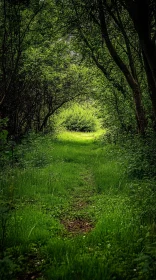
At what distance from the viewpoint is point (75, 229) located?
20.3ft

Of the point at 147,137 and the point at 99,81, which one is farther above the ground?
the point at 99,81

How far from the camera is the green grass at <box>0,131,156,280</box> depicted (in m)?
4.16

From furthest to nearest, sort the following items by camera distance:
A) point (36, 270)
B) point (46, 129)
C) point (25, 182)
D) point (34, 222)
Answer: point (46, 129)
point (25, 182)
point (34, 222)
point (36, 270)

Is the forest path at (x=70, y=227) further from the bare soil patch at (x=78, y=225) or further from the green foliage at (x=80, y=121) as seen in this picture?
the green foliage at (x=80, y=121)

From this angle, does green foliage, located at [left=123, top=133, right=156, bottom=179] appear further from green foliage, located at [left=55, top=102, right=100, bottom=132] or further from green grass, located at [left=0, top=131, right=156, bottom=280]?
green foliage, located at [left=55, top=102, right=100, bottom=132]

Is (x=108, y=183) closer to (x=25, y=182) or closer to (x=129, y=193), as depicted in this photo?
(x=129, y=193)

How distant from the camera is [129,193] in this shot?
26.0ft

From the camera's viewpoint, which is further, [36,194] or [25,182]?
[25,182]

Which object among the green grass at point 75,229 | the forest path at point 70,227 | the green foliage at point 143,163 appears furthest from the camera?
the green foliage at point 143,163

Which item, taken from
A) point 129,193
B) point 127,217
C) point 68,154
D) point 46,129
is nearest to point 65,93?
point 46,129

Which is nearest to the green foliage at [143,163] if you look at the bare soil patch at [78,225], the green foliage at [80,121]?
the bare soil patch at [78,225]

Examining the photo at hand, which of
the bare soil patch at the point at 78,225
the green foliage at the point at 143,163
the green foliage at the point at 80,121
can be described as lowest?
the bare soil patch at the point at 78,225

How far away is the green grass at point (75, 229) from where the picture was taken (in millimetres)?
4164

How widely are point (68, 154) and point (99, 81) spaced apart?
5.82 meters
